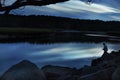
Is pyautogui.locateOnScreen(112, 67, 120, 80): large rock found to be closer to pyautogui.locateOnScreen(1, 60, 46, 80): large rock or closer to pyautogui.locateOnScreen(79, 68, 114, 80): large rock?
pyautogui.locateOnScreen(79, 68, 114, 80): large rock

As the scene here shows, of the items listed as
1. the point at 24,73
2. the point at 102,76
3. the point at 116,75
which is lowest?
the point at 102,76

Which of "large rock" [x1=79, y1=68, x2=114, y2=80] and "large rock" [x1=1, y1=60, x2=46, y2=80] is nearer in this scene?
"large rock" [x1=1, y1=60, x2=46, y2=80]

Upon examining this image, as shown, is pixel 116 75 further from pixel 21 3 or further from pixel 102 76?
pixel 21 3

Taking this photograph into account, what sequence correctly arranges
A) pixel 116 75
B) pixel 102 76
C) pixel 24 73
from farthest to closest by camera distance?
pixel 102 76 < pixel 24 73 < pixel 116 75

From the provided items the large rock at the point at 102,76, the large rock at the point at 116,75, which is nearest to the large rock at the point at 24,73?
the large rock at the point at 102,76

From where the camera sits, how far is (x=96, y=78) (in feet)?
47.6

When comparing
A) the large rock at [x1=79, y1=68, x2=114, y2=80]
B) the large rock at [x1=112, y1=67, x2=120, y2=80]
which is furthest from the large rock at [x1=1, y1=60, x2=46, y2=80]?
the large rock at [x1=112, y1=67, x2=120, y2=80]

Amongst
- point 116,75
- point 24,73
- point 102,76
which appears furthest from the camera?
point 102,76

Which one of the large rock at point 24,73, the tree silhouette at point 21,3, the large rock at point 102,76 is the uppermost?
the tree silhouette at point 21,3

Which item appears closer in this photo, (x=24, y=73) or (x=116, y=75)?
(x=116, y=75)

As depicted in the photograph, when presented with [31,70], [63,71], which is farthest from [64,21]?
[31,70]

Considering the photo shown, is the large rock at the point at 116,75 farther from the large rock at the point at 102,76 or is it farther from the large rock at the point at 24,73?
the large rock at the point at 24,73

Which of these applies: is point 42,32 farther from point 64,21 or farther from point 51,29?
point 64,21

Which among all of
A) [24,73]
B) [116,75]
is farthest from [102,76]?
[24,73]
